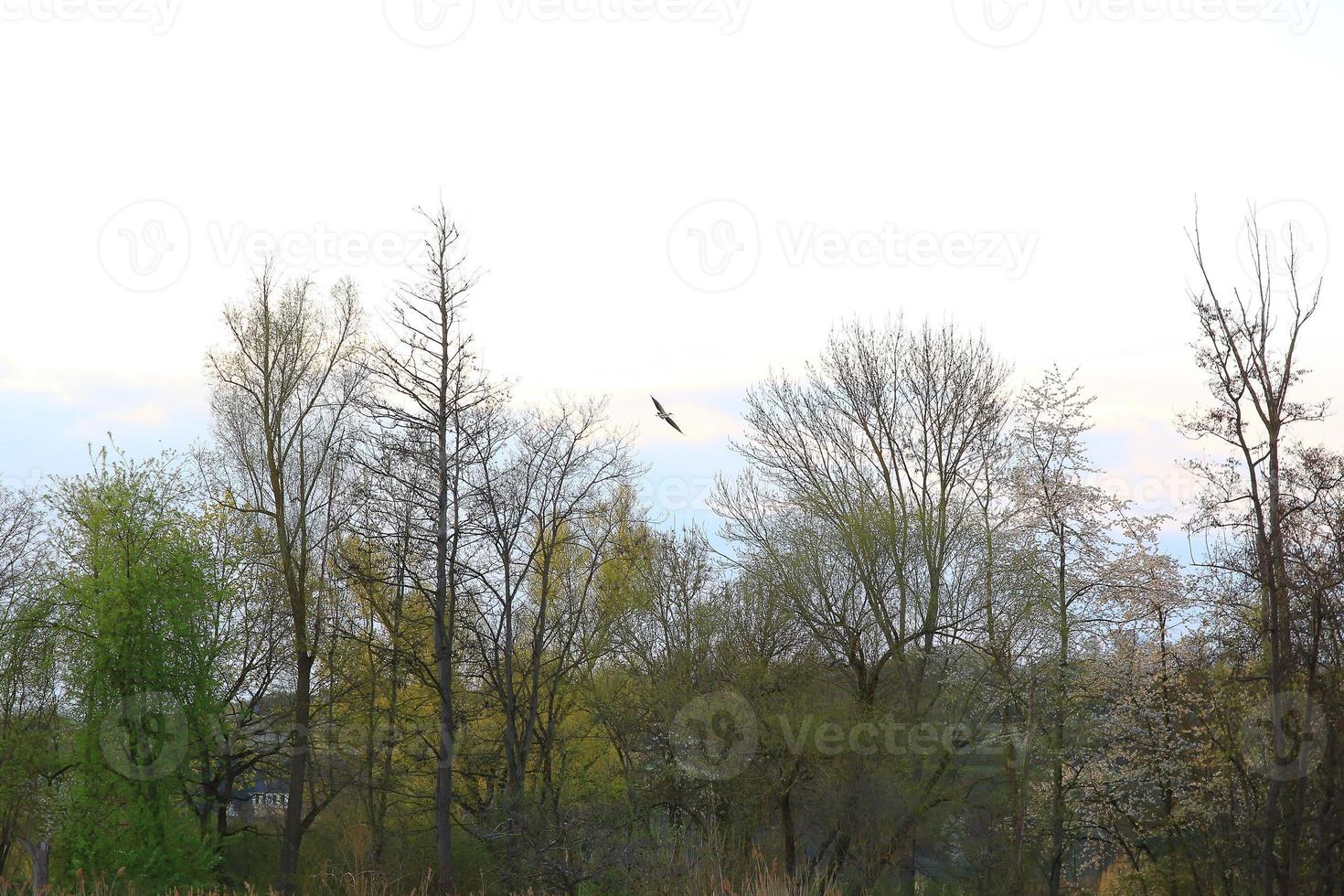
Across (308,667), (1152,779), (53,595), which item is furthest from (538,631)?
(1152,779)

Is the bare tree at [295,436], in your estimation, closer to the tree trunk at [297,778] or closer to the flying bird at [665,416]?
the tree trunk at [297,778]

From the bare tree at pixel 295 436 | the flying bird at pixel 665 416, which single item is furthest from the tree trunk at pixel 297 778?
the flying bird at pixel 665 416

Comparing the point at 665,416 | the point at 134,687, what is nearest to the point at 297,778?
the point at 134,687

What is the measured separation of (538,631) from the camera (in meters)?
26.8

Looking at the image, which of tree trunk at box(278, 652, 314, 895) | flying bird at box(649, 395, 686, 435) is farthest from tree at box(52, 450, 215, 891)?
flying bird at box(649, 395, 686, 435)

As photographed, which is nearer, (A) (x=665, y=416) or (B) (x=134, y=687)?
(A) (x=665, y=416)

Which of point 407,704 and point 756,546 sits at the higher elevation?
point 756,546

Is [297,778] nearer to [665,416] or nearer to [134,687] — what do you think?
[134,687]

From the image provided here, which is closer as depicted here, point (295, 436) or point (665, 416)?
point (665, 416)

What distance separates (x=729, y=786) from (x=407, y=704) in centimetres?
1115

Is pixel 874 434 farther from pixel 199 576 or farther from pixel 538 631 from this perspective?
pixel 199 576

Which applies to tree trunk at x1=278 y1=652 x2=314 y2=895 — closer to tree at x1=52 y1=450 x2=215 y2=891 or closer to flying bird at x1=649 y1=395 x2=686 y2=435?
tree at x1=52 y1=450 x2=215 y2=891

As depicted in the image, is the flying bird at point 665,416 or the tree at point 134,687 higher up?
the flying bird at point 665,416

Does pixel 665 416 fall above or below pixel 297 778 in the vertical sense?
above
